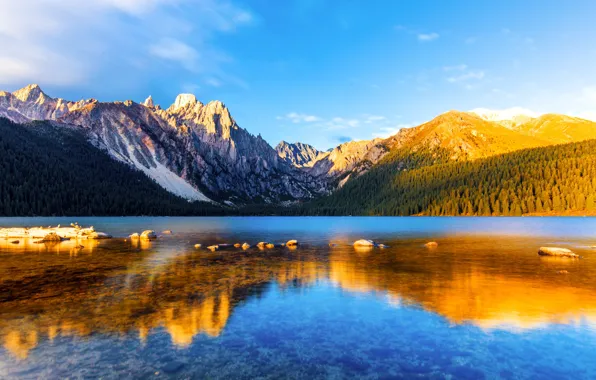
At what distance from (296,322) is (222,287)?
1086 cm

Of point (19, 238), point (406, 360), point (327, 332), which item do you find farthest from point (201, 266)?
point (19, 238)

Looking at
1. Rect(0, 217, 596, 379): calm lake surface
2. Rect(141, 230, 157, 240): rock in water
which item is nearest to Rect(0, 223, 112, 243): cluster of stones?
Rect(141, 230, 157, 240): rock in water

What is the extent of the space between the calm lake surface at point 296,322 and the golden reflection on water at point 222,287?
0.14 m

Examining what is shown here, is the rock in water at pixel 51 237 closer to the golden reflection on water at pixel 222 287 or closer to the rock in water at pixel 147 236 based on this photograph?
the rock in water at pixel 147 236

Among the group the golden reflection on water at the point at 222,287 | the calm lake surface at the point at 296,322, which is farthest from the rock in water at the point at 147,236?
the calm lake surface at the point at 296,322

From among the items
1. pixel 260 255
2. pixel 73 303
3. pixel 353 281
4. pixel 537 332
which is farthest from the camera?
pixel 260 255

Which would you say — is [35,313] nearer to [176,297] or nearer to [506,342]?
[176,297]

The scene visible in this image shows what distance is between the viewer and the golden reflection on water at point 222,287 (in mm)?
20734

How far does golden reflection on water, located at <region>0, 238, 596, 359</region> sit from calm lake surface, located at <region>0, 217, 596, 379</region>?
142 millimetres

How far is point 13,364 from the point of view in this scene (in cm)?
1473

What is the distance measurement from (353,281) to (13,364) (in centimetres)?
2593

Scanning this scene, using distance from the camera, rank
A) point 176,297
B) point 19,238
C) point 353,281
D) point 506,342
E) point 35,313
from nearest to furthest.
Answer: point 506,342 → point 35,313 → point 176,297 → point 353,281 → point 19,238

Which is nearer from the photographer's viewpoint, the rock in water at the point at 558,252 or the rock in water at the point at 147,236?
the rock in water at the point at 558,252

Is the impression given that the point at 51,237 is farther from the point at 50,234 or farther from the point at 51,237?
the point at 50,234
